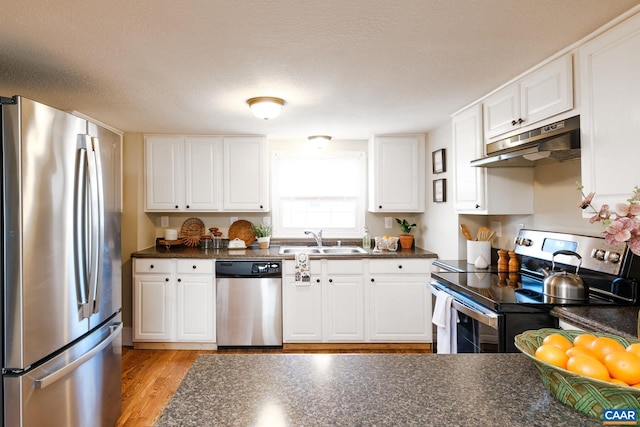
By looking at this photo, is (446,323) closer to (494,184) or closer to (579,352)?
(494,184)

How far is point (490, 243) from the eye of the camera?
3029 millimetres

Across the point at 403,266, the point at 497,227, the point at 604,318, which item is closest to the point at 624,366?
the point at 604,318

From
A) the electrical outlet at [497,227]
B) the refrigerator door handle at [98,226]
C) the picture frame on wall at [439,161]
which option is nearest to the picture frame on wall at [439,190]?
the picture frame on wall at [439,161]

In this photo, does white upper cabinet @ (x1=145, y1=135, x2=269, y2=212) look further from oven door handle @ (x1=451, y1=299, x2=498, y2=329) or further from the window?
oven door handle @ (x1=451, y1=299, x2=498, y2=329)

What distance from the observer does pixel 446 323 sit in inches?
95.0

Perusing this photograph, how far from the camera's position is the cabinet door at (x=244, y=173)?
154 inches

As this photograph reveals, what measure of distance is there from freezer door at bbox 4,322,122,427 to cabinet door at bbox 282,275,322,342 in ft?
5.21

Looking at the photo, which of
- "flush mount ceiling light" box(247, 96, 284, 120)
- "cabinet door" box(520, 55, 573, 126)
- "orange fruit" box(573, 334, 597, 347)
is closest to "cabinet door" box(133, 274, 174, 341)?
"flush mount ceiling light" box(247, 96, 284, 120)

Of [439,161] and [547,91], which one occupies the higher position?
[547,91]

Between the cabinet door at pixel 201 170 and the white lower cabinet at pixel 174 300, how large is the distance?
2.26 feet

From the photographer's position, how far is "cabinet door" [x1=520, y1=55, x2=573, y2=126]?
1.85m

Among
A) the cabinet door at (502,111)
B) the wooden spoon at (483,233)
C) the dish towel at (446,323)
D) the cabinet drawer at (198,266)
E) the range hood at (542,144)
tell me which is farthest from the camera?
the cabinet drawer at (198,266)

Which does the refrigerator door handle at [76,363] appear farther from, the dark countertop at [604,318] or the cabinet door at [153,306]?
the dark countertop at [604,318]

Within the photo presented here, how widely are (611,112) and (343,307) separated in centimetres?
261
